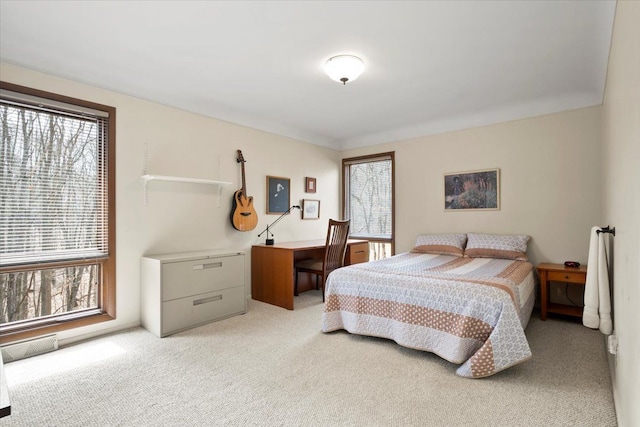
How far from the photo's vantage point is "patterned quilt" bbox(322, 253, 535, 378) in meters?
2.10

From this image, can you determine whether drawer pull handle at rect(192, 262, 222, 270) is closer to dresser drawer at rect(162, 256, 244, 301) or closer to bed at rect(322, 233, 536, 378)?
dresser drawer at rect(162, 256, 244, 301)

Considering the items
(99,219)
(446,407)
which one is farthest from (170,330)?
(446,407)

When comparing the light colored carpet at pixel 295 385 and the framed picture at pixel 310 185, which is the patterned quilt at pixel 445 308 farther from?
the framed picture at pixel 310 185

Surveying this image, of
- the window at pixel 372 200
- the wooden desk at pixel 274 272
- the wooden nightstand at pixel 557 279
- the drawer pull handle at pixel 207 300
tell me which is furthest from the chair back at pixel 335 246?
the wooden nightstand at pixel 557 279

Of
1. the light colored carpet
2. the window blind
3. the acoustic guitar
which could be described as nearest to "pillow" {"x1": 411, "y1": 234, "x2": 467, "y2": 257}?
the window blind

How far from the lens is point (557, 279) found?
319 centimetres

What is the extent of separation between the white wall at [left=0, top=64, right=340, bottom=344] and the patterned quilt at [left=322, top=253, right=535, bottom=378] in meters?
1.65

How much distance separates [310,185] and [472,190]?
2204 mm

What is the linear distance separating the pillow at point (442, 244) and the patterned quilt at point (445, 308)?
0.59 meters

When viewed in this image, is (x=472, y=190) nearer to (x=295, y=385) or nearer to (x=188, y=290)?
(x=295, y=385)

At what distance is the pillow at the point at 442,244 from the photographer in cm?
393

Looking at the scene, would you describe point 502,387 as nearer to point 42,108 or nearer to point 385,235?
point 385,235

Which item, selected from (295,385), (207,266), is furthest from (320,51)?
(295,385)

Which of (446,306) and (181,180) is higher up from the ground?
(181,180)
